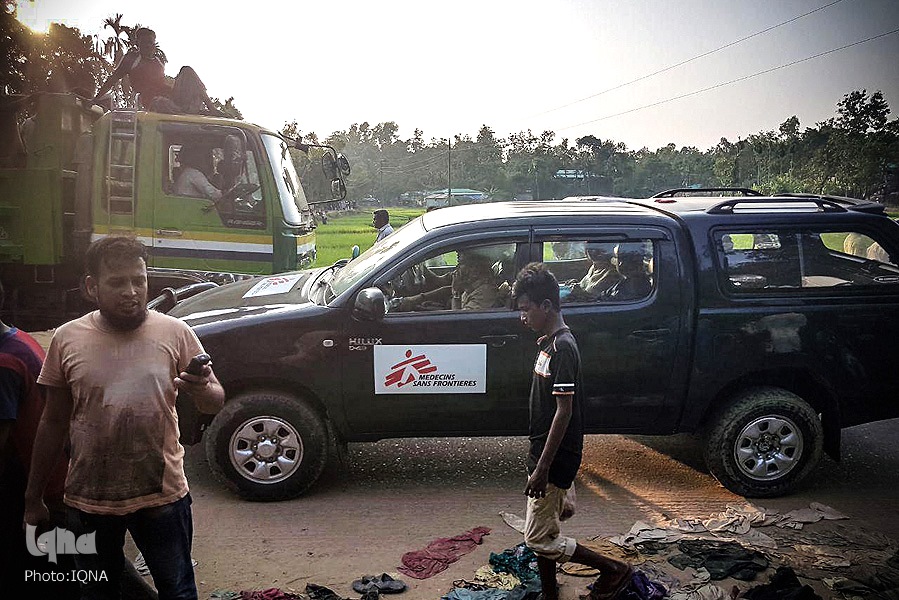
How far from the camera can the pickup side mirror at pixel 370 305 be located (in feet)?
15.3

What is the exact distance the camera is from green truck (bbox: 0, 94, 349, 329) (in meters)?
7.26

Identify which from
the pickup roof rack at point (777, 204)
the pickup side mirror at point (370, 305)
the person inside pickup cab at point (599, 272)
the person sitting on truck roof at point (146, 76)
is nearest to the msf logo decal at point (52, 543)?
the pickup side mirror at point (370, 305)

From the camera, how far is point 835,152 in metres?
24.5

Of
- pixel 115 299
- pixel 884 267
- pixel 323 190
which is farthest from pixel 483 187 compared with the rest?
pixel 115 299

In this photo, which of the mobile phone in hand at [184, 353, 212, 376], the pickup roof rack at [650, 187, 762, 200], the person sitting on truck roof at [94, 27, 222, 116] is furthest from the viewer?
the person sitting on truck roof at [94, 27, 222, 116]

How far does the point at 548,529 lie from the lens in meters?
3.48

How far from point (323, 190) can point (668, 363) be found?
231 inches

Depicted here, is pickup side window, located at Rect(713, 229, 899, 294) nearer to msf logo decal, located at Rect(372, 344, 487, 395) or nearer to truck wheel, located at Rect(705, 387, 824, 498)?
truck wheel, located at Rect(705, 387, 824, 498)

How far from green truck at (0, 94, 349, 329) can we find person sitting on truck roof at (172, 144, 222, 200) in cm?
1

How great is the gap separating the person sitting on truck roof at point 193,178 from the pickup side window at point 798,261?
4.76m

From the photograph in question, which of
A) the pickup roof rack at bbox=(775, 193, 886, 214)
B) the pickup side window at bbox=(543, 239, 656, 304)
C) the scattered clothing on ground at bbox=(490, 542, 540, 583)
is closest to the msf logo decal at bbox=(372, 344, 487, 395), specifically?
the pickup side window at bbox=(543, 239, 656, 304)

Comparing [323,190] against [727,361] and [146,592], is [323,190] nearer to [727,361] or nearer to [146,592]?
[727,361]

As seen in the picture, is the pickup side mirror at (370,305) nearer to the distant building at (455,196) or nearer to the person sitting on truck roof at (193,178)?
the person sitting on truck roof at (193,178)

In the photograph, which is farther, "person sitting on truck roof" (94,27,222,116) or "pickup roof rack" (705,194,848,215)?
"person sitting on truck roof" (94,27,222,116)
